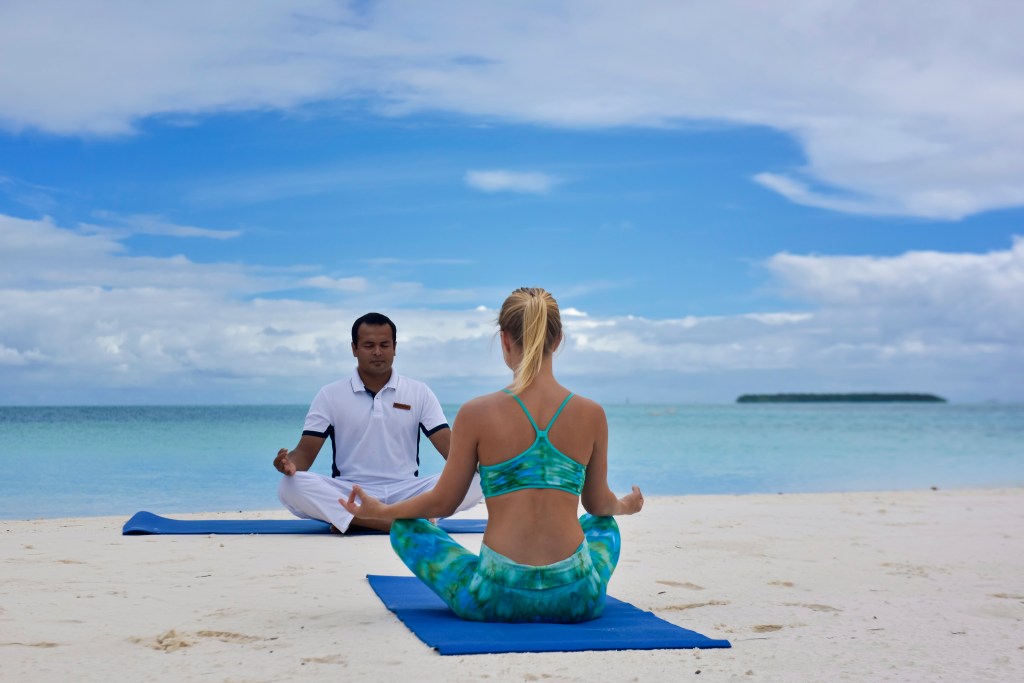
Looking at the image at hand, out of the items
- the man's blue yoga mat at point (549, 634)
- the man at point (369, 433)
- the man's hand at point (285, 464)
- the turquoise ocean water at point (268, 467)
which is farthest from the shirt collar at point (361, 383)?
the turquoise ocean water at point (268, 467)

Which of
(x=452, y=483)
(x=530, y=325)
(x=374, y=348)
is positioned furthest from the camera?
(x=374, y=348)

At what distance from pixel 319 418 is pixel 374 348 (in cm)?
62

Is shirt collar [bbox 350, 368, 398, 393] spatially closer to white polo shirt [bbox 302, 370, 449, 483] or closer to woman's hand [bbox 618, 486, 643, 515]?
white polo shirt [bbox 302, 370, 449, 483]

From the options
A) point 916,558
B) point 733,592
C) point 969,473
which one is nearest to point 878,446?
point 969,473

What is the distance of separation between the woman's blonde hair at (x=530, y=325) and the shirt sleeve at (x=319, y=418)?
3388 millimetres

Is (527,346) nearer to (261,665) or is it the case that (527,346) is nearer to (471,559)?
(471,559)

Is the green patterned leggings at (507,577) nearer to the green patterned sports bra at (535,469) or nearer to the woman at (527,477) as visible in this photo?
the woman at (527,477)

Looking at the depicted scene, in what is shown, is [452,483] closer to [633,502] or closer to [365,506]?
[365,506]

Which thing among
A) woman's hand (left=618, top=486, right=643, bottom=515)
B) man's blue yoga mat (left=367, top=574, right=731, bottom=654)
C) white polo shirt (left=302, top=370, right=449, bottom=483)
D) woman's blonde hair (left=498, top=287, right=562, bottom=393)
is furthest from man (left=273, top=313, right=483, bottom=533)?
woman's blonde hair (left=498, top=287, right=562, bottom=393)

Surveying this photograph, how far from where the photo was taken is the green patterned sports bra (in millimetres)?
3727

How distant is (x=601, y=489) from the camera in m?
3.97

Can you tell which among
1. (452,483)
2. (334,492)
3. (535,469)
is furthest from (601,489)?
(334,492)

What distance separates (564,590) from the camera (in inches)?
151

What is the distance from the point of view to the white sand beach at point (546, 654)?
3.44m
